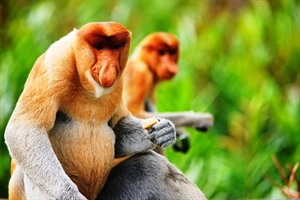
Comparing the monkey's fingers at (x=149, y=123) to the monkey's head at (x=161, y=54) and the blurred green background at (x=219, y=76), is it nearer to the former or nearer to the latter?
the monkey's head at (x=161, y=54)

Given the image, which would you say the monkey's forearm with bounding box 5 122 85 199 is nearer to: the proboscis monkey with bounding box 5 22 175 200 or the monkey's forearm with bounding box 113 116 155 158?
the proboscis monkey with bounding box 5 22 175 200

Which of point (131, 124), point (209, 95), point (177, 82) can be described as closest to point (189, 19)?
point (209, 95)

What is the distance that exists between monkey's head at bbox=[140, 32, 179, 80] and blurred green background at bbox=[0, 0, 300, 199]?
2.85 ft

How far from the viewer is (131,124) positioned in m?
3.51

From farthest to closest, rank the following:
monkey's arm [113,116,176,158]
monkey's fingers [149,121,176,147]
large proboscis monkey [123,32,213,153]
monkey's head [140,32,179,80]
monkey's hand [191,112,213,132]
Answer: monkey's head [140,32,179,80] < large proboscis monkey [123,32,213,153] < monkey's hand [191,112,213,132] < monkey's arm [113,116,176,158] < monkey's fingers [149,121,176,147]

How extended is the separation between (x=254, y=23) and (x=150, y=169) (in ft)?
22.7

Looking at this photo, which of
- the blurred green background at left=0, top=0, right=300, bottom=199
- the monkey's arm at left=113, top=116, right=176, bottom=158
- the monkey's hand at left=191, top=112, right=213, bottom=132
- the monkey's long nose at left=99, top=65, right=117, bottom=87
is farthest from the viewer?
the blurred green background at left=0, top=0, right=300, bottom=199

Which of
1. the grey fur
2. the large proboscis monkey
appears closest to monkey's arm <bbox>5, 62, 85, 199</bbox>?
the grey fur

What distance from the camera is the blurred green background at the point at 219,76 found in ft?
23.0

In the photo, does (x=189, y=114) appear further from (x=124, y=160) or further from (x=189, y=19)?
(x=189, y=19)

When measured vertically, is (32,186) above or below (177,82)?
above

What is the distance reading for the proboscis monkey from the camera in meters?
3.03

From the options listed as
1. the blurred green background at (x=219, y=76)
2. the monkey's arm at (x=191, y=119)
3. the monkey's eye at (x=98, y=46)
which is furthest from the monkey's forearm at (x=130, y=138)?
the blurred green background at (x=219, y=76)

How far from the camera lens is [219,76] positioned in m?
8.92
